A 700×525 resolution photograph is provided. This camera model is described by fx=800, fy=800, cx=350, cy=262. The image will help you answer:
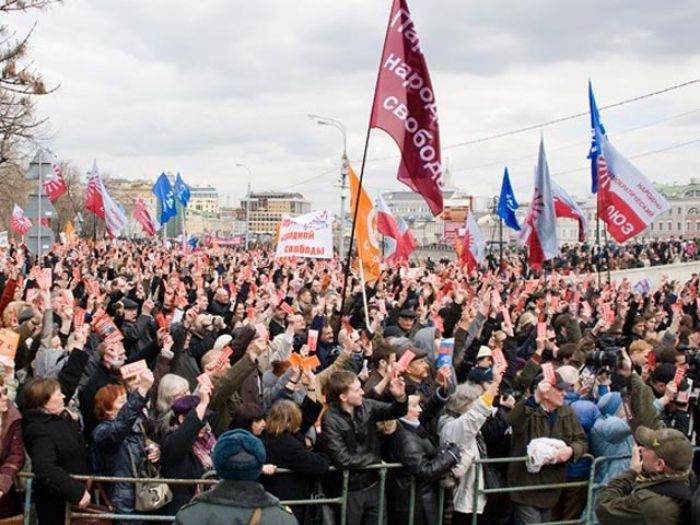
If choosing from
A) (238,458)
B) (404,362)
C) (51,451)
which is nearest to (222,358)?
(404,362)

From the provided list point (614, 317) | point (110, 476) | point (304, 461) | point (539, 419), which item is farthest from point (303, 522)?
point (614, 317)

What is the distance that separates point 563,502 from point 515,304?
8.24m

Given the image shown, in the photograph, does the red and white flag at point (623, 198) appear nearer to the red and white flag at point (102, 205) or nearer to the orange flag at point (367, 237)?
the orange flag at point (367, 237)

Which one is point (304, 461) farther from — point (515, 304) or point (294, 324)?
point (515, 304)

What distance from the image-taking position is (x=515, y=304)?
572 inches

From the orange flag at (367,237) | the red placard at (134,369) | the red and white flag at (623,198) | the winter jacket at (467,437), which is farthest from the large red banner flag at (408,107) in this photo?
the red and white flag at (623,198)

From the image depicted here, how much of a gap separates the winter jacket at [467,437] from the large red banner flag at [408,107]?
3.17m

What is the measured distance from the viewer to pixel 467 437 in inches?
237

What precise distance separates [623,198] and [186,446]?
12522 mm

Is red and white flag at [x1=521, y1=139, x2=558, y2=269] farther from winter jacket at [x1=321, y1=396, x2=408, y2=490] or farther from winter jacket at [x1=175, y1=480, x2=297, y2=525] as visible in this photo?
winter jacket at [x1=175, y1=480, x2=297, y2=525]

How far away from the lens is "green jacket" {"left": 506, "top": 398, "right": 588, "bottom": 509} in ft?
20.5

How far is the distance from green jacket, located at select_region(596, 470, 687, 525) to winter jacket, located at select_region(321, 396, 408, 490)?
5.83 feet

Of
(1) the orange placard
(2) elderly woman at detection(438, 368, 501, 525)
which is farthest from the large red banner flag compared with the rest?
(1) the orange placard

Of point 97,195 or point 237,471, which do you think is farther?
point 97,195
